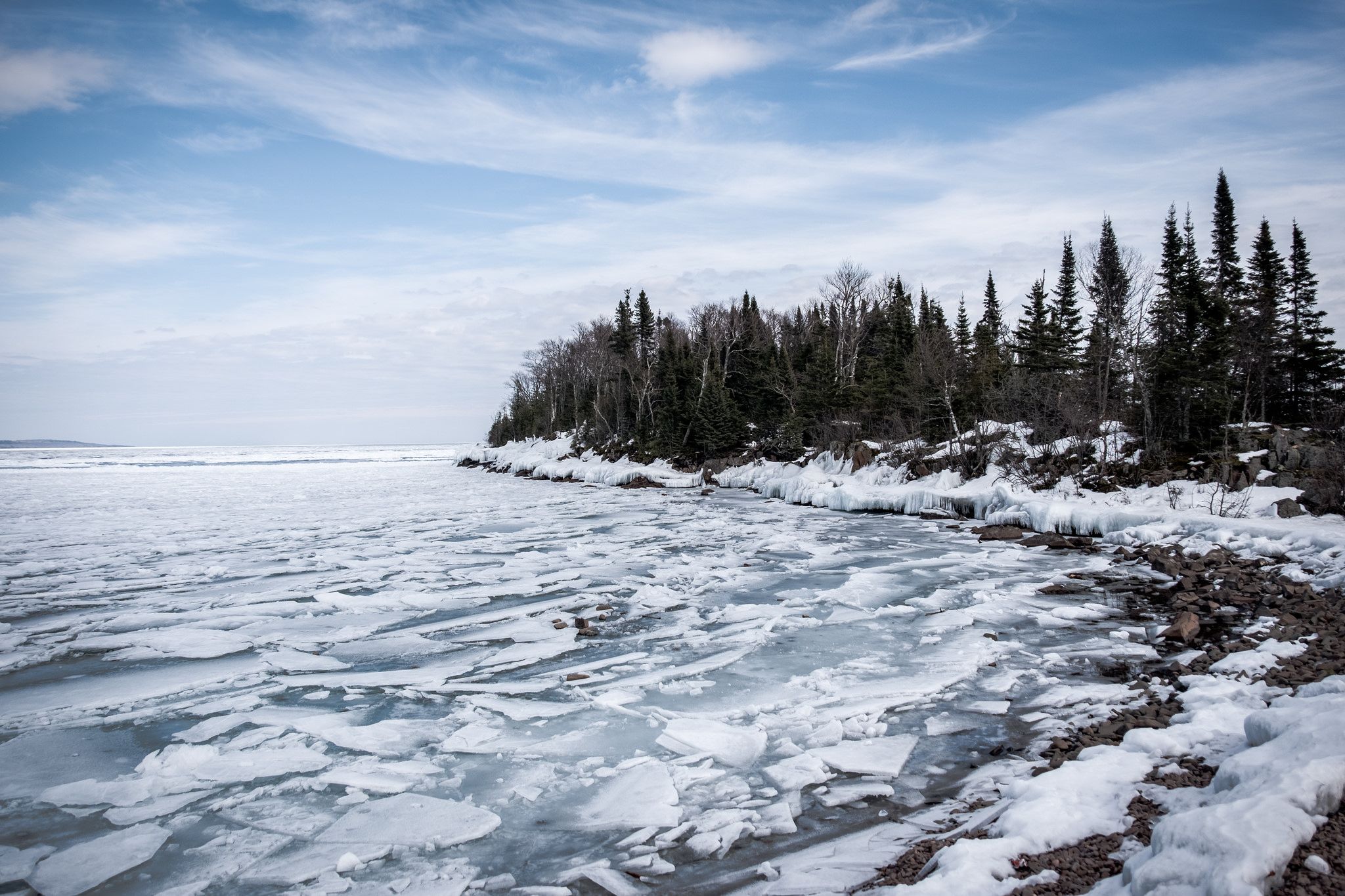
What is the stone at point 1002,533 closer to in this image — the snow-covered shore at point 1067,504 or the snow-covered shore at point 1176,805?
the snow-covered shore at point 1067,504

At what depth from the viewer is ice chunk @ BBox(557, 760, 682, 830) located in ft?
15.6

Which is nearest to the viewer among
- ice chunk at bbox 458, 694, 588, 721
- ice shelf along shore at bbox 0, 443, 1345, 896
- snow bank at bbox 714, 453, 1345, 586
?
ice shelf along shore at bbox 0, 443, 1345, 896

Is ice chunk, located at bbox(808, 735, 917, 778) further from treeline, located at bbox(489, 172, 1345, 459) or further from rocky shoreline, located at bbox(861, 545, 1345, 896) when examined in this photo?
treeline, located at bbox(489, 172, 1345, 459)

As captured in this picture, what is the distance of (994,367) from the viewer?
103 feet

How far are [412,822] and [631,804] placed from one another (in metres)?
1.55

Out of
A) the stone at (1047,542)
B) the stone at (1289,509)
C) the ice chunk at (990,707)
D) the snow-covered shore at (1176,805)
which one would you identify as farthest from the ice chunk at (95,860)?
the stone at (1289,509)

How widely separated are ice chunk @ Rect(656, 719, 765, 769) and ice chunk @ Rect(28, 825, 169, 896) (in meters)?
3.73

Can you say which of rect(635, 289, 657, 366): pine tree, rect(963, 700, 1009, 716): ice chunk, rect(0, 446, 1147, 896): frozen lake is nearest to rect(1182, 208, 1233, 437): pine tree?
rect(0, 446, 1147, 896): frozen lake

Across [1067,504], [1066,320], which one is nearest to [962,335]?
[1066,320]

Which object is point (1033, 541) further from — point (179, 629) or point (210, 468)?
point (210, 468)

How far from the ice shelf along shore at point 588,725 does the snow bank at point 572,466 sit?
79.4 ft

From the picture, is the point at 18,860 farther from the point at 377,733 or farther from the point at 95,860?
the point at 377,733

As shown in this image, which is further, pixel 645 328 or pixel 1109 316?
pixel 645 328

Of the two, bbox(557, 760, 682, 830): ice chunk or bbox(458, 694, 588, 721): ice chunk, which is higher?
bbox(557, 760, 682, 830): ice chunk
